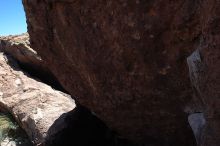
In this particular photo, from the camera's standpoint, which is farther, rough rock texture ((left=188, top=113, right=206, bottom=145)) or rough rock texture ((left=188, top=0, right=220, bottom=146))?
rough rock texture ((left=188, top=113, right=206, bottom=145))

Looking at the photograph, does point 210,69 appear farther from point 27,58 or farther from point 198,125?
point 27,58

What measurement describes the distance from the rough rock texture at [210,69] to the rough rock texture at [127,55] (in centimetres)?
90

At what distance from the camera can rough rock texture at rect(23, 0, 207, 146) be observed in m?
3.51

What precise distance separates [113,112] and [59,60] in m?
0.78

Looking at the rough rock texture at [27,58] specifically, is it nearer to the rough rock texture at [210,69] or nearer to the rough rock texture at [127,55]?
the rough rock texture at [127,55]

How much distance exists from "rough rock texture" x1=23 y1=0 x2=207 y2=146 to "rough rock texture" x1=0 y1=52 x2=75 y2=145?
3.35 feet

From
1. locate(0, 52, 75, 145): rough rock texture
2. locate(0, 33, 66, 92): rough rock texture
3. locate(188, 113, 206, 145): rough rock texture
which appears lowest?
locate(188, 113, 206, 145): rough rock texture

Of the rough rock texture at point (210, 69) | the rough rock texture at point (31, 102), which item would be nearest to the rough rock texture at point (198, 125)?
the rough rock texture at point (210, 69)

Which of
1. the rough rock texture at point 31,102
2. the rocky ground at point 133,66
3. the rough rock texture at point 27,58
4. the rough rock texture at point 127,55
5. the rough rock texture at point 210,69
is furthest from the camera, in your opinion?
the rough rock texture at point 27,58

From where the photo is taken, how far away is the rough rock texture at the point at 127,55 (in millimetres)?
3510

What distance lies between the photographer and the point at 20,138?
248 inches

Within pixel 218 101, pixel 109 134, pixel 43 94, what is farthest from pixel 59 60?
pixel 218 101

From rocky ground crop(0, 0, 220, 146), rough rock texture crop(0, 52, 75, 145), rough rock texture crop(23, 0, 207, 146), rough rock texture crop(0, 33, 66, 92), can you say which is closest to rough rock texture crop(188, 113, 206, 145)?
rocky ground crop(0, 0, 220, 146)

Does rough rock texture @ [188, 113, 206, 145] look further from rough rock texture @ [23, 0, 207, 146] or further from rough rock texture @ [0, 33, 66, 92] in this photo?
rough rock texture @ [0, 33, 66, 92]
